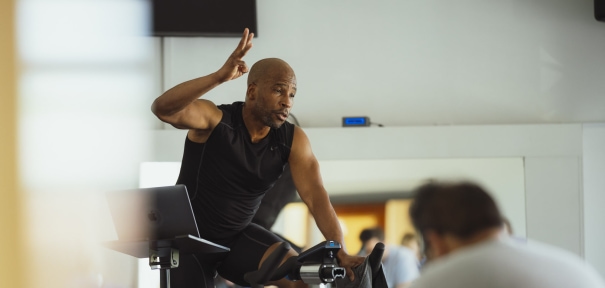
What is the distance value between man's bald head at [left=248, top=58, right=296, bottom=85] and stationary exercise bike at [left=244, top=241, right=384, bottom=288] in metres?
0.63

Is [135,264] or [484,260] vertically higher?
[484,260]

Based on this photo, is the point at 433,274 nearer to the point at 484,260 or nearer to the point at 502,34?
the point at 484,260

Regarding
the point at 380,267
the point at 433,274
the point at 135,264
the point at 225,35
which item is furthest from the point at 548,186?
the point at 433,274

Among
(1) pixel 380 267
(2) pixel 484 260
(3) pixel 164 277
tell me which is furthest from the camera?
(3) pixel 164 277

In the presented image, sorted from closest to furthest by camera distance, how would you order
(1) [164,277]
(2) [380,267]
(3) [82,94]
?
(2) [380,267], (1) [164,277], (3) [82,94]

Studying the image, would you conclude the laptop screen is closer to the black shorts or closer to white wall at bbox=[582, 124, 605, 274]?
the black shorts

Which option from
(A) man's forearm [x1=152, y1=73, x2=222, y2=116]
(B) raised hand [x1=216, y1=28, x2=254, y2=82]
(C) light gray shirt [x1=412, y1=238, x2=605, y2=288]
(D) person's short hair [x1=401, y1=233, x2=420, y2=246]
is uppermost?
(B) raised hand [x1=216, y1=28, x2=254, y2=82]

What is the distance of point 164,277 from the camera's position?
313 centimetres

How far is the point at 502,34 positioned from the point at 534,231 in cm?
135

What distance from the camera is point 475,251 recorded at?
5.24ft

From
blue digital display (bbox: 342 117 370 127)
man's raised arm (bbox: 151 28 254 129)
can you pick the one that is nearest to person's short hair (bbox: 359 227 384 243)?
blue digital display (bbox: 342 117 370 127)

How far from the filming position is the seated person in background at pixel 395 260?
5414 millimetres

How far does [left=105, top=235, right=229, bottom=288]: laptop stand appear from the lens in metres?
2.98

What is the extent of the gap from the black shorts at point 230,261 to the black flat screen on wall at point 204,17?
2733mm
